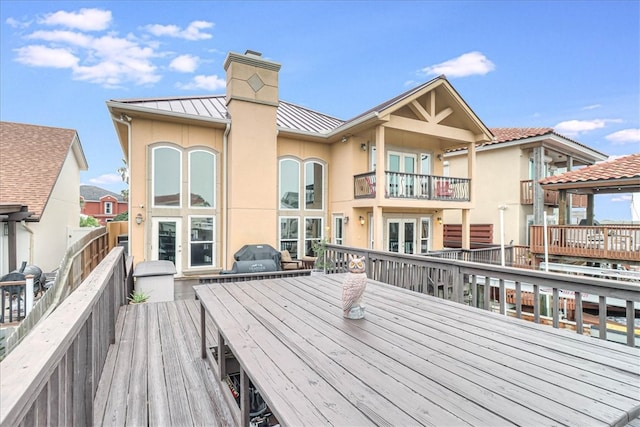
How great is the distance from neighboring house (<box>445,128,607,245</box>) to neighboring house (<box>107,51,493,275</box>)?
3.17m

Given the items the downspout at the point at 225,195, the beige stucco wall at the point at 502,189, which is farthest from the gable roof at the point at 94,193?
the beige stucco wall at the point at 502,189

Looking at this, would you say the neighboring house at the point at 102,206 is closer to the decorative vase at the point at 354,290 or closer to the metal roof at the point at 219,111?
the metal roof at the point at 219,111

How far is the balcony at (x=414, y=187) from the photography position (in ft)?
31.0

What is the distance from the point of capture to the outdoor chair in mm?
9148

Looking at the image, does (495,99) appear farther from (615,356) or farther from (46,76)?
(46,76)

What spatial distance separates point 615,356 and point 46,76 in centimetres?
2623

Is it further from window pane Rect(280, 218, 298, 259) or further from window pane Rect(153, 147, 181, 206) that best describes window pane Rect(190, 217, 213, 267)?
window pane Rect(280, 218, 298, 259)

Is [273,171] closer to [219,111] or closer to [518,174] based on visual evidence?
[219,111]

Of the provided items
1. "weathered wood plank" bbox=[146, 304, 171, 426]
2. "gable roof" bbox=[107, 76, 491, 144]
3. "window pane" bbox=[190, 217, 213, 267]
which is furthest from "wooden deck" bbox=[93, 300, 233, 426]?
→ "gable roof" bbox=[107, 76, 491, 144]

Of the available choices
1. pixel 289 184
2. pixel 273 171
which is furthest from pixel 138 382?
pixel 289 184

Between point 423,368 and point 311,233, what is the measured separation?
8.75m

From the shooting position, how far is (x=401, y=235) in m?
10.9

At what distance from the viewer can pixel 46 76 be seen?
61.9 feet

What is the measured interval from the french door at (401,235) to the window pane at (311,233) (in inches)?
92.0
